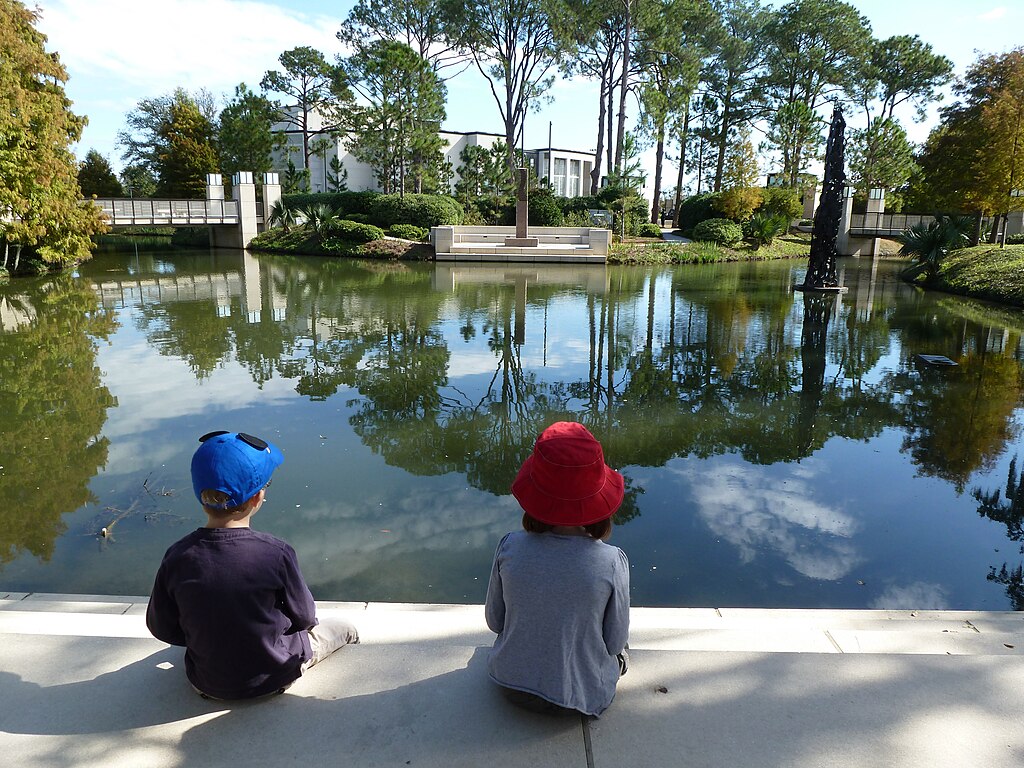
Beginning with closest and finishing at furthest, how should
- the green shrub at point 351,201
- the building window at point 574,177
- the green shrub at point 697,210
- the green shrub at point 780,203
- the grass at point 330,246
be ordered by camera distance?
the grass at point 330,246, the green shrub at point 351,201, the green shrub at point 780,203, the green shrub at point 697,210, the building window at point 574,177

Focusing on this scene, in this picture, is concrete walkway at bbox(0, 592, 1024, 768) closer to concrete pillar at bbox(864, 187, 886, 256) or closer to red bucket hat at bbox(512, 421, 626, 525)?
red bucket hat at bbox(512, 421, 626, 525)

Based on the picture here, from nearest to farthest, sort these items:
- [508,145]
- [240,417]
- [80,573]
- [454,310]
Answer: [80,573], [240,417], [454,310], [508,145]

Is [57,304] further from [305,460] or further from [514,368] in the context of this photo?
[305,460]

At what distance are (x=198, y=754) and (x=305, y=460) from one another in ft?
12.5

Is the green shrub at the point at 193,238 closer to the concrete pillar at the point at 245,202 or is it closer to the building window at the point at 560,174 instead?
the concrete pillar at the point at 245,202

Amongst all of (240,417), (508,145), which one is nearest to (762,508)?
(240,417)

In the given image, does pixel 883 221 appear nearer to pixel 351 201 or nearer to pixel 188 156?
pixel 351 201

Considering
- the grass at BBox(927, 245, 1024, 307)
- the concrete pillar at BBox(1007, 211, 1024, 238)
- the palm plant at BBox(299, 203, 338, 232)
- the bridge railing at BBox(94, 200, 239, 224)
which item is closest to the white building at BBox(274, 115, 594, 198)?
the palm plant at BBox(299, 203, 338, 232)

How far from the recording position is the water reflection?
4824 mm

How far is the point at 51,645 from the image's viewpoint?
8.97 feet

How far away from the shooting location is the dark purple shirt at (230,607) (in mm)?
2248

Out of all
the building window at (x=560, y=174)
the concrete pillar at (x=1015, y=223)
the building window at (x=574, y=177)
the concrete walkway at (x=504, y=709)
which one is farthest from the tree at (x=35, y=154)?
the building window at (x=574, y=177)

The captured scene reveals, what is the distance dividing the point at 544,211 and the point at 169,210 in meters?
16.8

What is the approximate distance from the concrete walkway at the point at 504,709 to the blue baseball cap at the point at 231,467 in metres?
0.73
